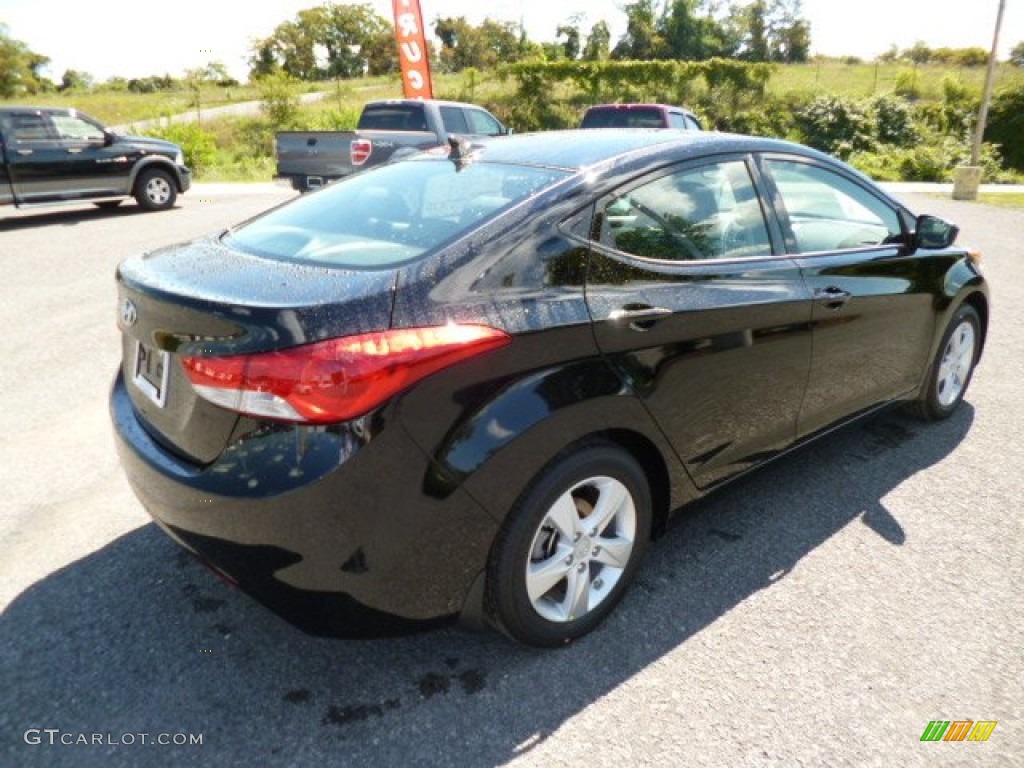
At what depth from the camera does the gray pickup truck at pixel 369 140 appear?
11.5 metres

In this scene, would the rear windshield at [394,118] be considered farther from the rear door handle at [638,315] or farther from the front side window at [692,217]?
the rear door handle at [638,315]

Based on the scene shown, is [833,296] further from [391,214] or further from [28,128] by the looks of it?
[28,128]

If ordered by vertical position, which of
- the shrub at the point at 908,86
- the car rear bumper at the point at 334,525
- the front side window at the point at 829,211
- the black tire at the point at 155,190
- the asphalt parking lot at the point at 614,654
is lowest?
the asphalt parking lot at the point at 614,654

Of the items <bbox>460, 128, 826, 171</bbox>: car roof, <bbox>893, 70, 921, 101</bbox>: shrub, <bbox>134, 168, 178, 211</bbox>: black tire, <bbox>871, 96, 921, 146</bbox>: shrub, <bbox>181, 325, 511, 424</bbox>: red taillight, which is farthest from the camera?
<bbox>893, 70, 921, 101</bbox>: shrub

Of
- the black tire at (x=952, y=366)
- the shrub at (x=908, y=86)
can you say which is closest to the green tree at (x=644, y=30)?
the shrub at (x=908, y=86)

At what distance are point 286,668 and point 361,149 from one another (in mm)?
10123

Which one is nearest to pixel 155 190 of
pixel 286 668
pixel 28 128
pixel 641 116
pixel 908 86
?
pixel 28 128

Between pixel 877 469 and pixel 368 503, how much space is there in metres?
2.81

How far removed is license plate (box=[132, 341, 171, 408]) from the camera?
2158mm

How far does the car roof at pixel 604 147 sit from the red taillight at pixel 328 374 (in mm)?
1022

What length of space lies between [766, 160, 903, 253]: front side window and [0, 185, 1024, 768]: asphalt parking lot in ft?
3.70

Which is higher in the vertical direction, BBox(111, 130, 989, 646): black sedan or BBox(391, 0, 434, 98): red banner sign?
BBox(391, 0, 434, 98): red banner sign

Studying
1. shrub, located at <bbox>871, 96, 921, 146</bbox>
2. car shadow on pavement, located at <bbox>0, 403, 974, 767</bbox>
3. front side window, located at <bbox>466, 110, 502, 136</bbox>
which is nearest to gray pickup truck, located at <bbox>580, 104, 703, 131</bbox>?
front side window, located at <bbox>466, 110, 502, 136</bbox>

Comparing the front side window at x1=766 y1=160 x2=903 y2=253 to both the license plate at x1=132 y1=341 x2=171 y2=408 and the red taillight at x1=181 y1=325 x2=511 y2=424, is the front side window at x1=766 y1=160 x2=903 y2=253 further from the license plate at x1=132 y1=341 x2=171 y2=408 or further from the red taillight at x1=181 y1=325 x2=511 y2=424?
the license plate at x1=132 y1=341 x2=171 y2=408
